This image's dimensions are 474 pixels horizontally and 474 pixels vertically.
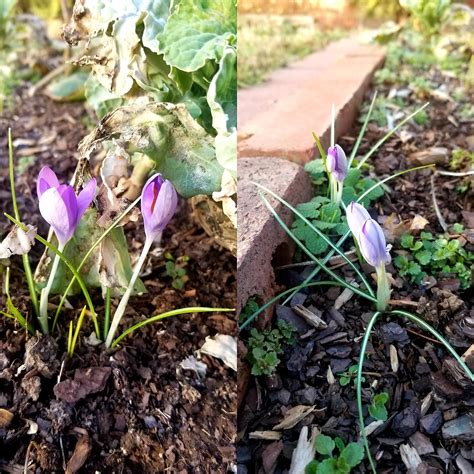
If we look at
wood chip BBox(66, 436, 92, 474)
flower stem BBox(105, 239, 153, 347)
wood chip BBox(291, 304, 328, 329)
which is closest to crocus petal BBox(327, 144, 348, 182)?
wood chip BBox(291, 304, 328, 329)

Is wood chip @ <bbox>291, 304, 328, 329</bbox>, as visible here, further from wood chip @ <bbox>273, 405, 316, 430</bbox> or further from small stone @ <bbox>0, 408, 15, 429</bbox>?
small stone @ <bbox>0, 408, 15, 429</bbox>

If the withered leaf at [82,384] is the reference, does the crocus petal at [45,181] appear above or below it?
above

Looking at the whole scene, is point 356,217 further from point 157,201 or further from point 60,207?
point 60,207

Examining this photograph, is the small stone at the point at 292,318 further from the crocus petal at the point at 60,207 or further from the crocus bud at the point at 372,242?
the crocus petal at the point at 60,207

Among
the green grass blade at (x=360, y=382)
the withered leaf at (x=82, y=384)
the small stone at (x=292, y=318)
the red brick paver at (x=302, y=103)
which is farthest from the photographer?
the red brick paver at (x=302, y=103)

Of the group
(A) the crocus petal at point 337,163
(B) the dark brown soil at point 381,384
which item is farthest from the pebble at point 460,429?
(A) the crocus petal at point 337,163

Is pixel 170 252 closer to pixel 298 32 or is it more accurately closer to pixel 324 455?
pixel 324 455

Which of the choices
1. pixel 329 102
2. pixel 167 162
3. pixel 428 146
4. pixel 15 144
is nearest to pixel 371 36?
pixel 329 102
